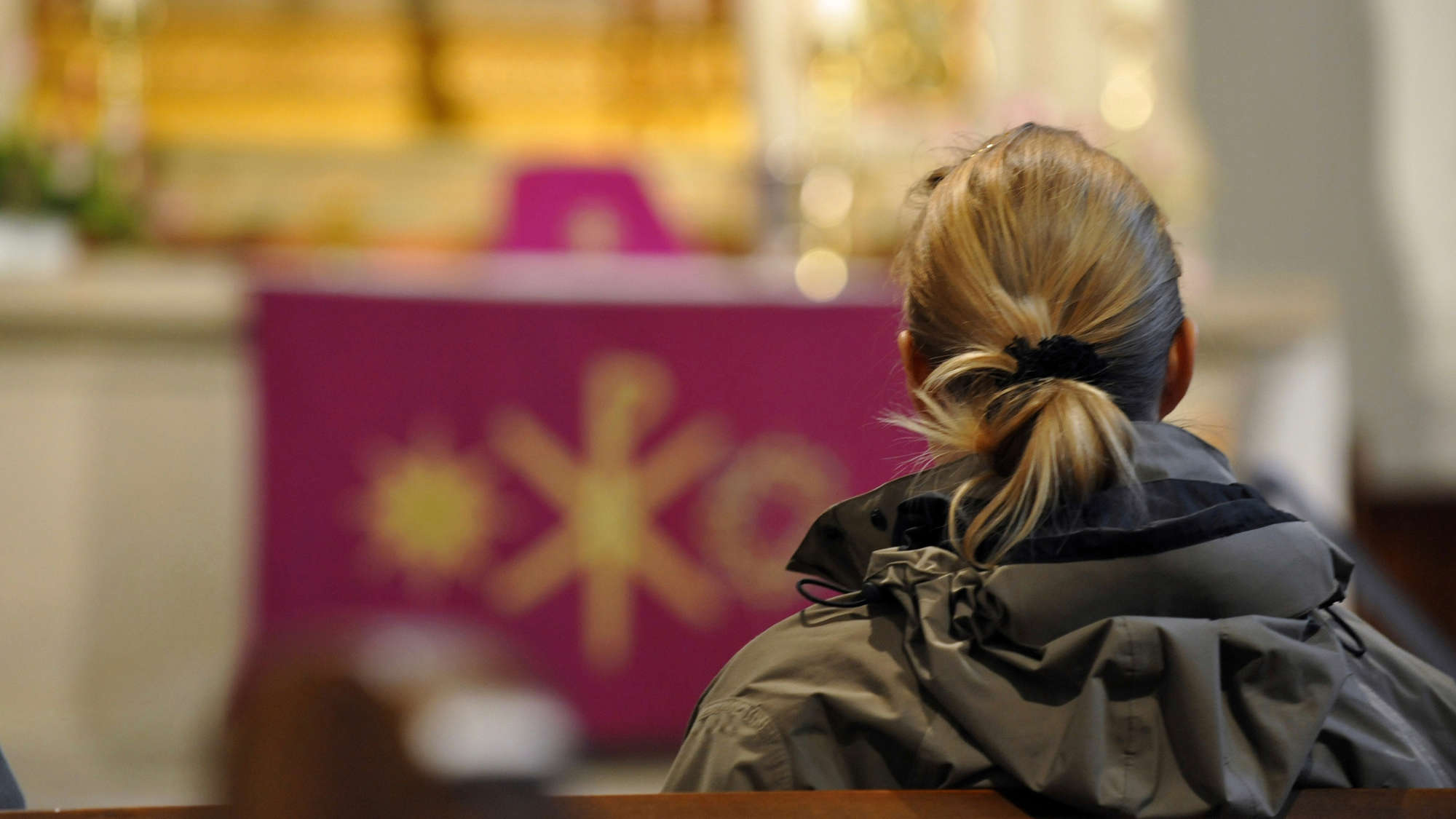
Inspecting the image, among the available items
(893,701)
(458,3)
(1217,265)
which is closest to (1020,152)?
(893,701)

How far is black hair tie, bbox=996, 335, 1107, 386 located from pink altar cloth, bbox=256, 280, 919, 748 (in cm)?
251

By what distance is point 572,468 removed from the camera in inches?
151

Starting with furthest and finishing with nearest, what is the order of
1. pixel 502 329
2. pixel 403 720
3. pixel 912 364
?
pixel 502 329 → pixel 912 364 → pixel 403 720

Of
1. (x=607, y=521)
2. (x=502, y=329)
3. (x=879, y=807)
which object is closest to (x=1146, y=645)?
(x=879, y=807)

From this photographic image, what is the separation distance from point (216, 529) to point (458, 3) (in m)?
2.69

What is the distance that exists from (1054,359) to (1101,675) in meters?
0.28

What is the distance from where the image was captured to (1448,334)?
6.19m

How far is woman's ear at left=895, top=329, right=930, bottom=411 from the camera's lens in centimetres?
140

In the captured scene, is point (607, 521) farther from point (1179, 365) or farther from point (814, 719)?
point (814, 719)

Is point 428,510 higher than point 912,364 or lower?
lower

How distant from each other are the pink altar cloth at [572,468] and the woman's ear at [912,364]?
235 cm

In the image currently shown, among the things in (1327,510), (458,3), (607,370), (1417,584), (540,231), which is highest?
(458,3)

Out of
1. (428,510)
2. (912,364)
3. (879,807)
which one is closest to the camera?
(879,807)

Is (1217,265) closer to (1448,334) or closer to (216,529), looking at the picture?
(1448,334)
